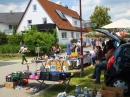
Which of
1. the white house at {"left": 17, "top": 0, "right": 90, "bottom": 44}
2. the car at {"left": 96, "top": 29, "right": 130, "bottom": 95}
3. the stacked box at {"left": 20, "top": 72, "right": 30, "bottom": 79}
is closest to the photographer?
the car at {"left": 96, "top": 29, "right": 130, "bottom": 95}

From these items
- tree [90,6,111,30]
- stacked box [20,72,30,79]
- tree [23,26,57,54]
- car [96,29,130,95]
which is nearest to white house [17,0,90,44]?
tree [23,26,57,54]

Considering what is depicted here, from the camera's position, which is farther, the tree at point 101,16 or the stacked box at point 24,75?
the tree at point 101,16

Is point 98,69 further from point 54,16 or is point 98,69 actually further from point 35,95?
point 54,16

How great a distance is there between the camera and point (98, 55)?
1457cm

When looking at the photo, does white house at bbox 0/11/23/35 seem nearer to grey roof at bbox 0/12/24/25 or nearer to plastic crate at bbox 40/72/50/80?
grey roof at bbox 0/12/24/25

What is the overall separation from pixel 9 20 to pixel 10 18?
1.99 m

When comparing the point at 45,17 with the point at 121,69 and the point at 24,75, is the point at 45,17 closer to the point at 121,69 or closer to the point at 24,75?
the point at 24,75

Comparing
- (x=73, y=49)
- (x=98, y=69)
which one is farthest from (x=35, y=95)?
(x=73, y=49)

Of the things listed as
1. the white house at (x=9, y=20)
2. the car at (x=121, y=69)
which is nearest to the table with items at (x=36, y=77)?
the car at (x=121, y=69)

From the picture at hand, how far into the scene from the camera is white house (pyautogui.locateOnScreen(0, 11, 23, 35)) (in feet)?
190

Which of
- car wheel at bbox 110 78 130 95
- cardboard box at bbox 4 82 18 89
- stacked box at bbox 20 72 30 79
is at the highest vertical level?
stacked box at bbox 20 72 30 79

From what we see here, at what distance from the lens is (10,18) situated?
63375 mm

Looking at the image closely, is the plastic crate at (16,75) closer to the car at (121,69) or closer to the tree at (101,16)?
the car at (121,69)

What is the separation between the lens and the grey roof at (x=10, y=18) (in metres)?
59.9
